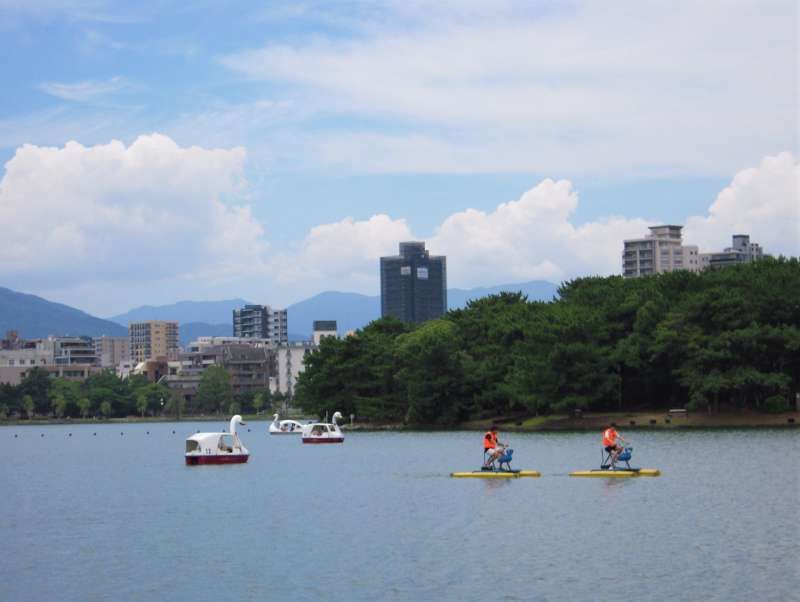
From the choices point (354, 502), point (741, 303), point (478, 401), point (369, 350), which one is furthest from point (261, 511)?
point (369, 350)

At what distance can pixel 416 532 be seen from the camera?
147 feet

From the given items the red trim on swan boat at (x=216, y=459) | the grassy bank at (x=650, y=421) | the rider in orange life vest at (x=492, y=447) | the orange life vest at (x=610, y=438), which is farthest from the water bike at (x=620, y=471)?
the grassy bank at (x=650, y=421)

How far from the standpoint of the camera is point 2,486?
2926 inches

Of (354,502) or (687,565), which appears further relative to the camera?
(354,502)

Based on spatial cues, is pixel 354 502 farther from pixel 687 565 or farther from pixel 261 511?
pixel 687 565

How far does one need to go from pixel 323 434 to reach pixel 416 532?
70.1m

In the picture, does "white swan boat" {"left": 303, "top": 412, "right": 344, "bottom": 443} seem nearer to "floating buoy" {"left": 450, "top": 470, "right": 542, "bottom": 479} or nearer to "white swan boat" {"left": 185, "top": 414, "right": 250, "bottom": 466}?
"white swan boat" {"left": 185, "top": 414, "right": 250, "bottom": 466}

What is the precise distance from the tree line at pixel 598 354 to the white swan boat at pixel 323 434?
36.2ft

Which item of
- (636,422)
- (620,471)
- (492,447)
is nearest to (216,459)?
(492,447)

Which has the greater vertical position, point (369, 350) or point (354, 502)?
point (369, 350)

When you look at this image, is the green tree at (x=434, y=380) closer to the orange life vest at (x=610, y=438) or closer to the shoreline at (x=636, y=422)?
the shoreline at (x=636, y=422)

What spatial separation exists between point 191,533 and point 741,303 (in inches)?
2657

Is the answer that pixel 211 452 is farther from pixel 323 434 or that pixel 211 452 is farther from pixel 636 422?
pixel 636 422

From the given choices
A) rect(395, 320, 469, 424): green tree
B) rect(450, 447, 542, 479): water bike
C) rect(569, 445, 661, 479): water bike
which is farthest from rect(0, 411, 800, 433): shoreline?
rect(450, 447, 542, 479): water bike
